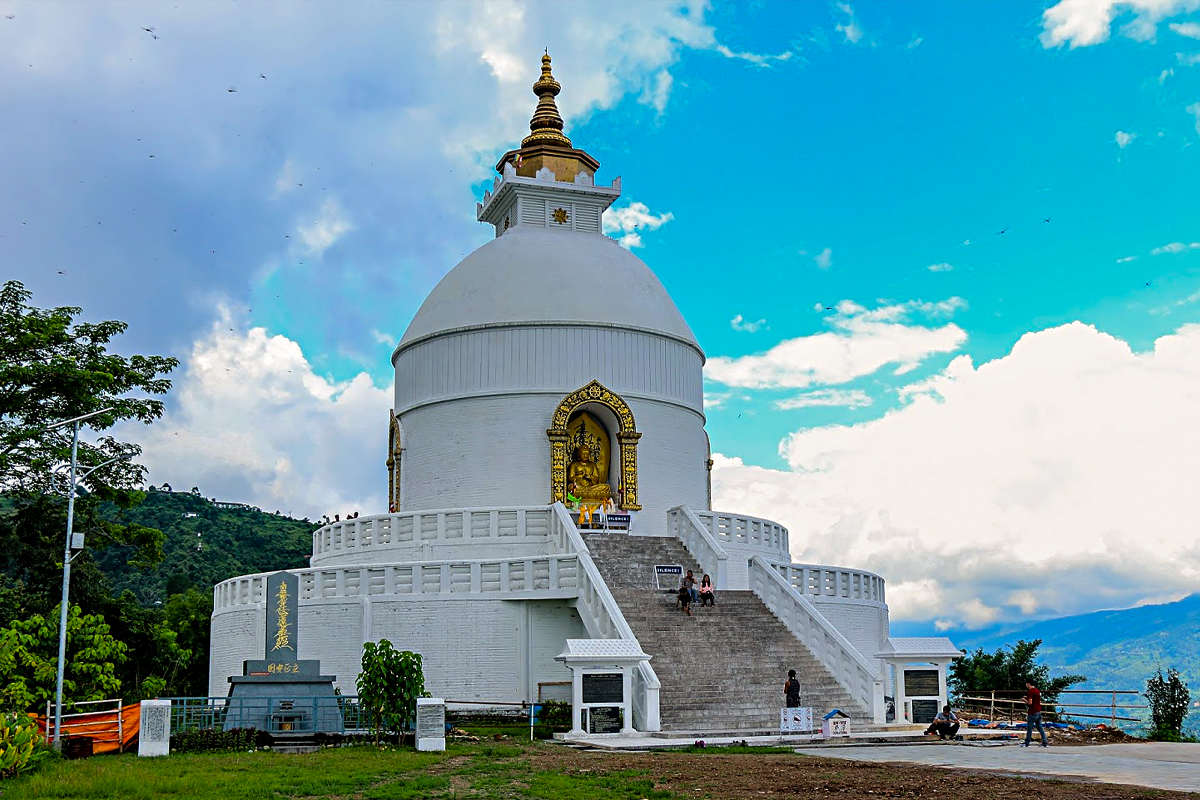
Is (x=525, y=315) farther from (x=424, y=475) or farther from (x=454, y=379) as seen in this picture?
(x=424, y=475)

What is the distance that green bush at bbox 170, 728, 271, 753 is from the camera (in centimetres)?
1842

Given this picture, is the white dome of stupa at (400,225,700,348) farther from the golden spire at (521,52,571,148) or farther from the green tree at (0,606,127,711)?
the green tree at (0,606,127,711)

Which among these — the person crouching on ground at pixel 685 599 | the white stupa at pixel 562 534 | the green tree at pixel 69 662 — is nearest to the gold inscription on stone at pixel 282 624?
the white stupa at pixel 562 534

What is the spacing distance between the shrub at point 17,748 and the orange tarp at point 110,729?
4.21 ft

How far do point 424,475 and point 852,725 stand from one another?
566 inches

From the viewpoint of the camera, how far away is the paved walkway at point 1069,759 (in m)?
15.2

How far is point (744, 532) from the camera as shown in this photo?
2991 cm

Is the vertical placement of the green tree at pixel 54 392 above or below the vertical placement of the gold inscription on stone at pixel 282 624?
above

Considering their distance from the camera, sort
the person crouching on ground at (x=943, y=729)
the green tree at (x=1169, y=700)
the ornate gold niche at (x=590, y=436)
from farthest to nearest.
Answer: the ornate gold niche at (x=590, y=436)
the green tree at (x=1169, y=700)
the person crouching on ground at (x=943, y=729)

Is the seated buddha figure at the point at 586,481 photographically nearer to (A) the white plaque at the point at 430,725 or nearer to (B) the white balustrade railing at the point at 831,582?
(B) the white balustrade railing at the point at 831,582

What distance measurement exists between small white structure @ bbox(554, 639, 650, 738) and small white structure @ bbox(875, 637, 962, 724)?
5.09 meters

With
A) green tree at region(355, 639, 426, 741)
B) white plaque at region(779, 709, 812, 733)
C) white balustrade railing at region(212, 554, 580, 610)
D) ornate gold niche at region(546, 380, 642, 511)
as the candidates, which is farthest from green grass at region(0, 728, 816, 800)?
ornate gold niche at region(546, 380, 642, 511)

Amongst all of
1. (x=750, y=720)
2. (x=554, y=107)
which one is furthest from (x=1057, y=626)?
(x=750, y=720)

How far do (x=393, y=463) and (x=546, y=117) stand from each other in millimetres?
11039
